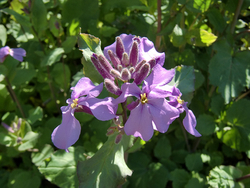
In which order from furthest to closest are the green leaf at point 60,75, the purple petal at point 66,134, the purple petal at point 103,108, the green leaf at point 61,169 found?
the green leaf at point 60,75 < the green leaf at point 61,169 < the purple petal at point 66,134 < the purple petal at point 103,108

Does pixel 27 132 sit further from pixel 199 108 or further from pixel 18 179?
pixel 199 108

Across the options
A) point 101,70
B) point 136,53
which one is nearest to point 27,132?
point 101,70

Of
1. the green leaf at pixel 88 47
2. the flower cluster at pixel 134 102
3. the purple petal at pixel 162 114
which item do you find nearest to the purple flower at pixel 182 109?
the flower cluster at pixel 134 102

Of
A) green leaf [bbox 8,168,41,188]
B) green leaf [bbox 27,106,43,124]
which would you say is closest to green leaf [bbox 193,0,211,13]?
green leaf [bbox 27,106,43,124]

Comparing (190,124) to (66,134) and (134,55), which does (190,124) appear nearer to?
(134,55)

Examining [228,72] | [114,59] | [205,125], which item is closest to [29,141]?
[114,59]

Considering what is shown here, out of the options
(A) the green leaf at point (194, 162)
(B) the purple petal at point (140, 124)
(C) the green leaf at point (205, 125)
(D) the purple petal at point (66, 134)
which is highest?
(B) the purple petal at point (140, 124)

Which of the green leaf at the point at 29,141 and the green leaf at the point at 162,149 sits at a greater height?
the green leaf at the point at 29,141

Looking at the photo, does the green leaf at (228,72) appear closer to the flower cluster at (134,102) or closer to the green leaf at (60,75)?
the flower cluster at (134,102)
